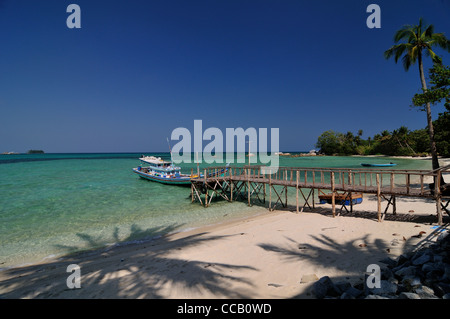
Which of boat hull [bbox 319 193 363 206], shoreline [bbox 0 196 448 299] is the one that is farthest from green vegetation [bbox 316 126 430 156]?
shoreline [bbox 0 196 448 299]

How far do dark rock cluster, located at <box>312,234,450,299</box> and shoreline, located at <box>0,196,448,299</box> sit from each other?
0.62m

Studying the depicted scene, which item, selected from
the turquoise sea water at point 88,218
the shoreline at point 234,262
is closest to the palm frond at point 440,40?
the shoreline at point 234,262

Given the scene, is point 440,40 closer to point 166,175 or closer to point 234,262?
point 234,262

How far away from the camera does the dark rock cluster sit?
408 centimetres

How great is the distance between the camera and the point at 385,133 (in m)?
96.7

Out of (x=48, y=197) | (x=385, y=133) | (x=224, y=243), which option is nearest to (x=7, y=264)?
(x=224, y=243)

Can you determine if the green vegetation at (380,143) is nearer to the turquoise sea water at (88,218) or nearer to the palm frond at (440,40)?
the palm frond at (440,40)

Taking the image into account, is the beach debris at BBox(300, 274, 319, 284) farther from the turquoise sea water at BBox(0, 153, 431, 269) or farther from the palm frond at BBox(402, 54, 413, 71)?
the palm frond at BBox(402, 54, 413, 71)

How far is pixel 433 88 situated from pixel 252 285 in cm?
1585

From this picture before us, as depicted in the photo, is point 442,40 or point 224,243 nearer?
point 224,243

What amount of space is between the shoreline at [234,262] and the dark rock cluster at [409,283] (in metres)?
0.62
